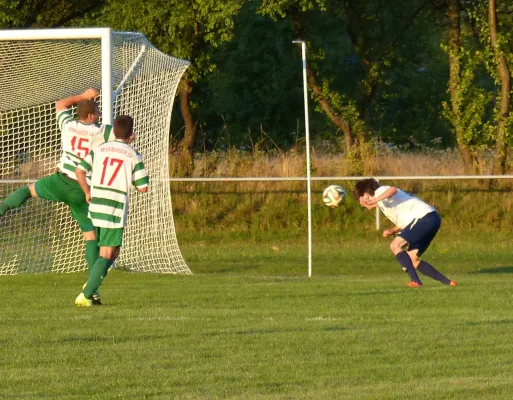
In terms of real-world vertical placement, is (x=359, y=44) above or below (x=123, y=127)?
below

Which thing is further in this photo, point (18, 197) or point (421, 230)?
point (421, 230)

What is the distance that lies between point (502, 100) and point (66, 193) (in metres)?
14.6

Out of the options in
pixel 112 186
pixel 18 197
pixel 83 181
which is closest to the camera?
pixel 112 186

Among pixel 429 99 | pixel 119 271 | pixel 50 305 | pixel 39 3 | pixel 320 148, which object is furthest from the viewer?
pixel 429 99

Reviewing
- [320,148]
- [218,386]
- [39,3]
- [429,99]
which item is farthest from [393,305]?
[429,99]

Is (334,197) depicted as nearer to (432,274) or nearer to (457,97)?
(432,274)

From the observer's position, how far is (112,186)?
10.4m

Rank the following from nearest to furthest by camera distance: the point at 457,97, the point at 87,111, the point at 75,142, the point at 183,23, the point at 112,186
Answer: the point at 112,186, the point at 87,111, the point at 75,142, the point at 183,23, the point at 457,97

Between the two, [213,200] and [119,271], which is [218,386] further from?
[213,200]

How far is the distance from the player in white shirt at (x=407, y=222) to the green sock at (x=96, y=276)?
12.3 feet

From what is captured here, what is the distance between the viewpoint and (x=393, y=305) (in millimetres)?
10742

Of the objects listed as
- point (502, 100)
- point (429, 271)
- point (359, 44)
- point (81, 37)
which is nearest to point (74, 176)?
point (81, 37)

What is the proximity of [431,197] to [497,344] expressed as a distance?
16.7 meters

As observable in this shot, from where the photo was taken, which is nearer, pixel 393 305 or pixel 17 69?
pixel 393 305
